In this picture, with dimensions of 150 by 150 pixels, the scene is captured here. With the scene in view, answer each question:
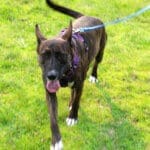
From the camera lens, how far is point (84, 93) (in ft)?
24.6

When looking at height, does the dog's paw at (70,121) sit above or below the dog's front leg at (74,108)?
below

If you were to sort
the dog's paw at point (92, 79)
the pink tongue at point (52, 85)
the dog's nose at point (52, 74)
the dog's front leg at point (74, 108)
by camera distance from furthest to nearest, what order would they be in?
the dog's paw at point (92, 79) < the dog's front leg at point (74, 108) < the pink tongue at point (52, 85) < the dog's nose at point (52, 74)

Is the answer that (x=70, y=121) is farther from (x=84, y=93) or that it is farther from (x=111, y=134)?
(x=84, y=93)

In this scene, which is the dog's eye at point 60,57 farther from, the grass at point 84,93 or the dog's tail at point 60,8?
the dog's tail at point 60,8

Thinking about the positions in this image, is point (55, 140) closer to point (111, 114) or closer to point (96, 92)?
point (111, 114)

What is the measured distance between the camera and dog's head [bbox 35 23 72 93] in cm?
532

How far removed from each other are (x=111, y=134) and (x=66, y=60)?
5.03 feet

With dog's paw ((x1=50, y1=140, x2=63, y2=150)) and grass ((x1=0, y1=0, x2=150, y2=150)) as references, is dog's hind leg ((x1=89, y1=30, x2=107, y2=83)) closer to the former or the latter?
grass ((x1=0, y1=0, x2=150, y2=150))

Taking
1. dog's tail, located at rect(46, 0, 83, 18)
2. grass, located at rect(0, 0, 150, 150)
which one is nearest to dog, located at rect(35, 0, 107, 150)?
grass, located at rect(0, 0, 150, 150)

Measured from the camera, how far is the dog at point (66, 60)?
536 cm

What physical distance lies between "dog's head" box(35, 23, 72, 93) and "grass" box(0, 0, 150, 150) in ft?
3.45

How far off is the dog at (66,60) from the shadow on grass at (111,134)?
24 centimetres

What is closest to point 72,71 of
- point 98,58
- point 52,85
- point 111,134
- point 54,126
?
point 52,85

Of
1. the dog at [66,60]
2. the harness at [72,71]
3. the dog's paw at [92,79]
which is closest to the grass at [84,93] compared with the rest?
the dog's paw at [92,79]
